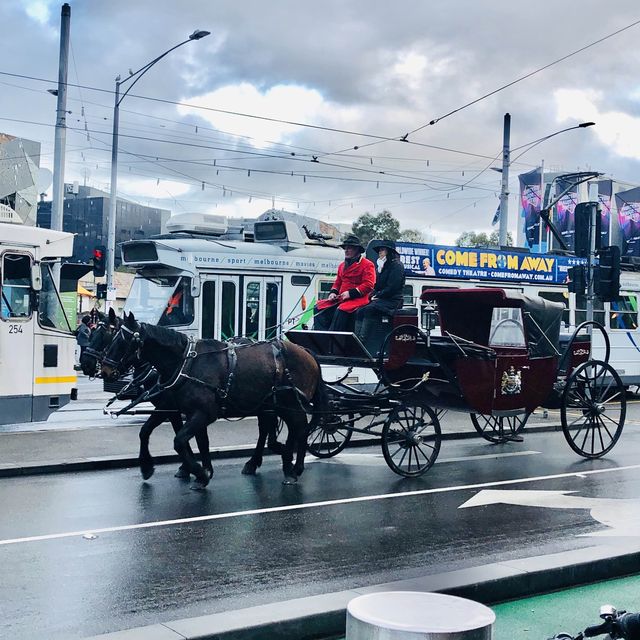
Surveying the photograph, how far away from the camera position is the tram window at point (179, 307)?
1555 centimetres

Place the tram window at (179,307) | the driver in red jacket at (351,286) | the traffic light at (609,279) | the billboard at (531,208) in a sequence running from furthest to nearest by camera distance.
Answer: the billboard at (531,208)
the tram window at (179,307)
the traffic light at (609,279)
the driver in red jacket at (351,286)

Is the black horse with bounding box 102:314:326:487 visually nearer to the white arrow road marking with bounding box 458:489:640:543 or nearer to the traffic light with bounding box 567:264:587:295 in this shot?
the white arrow road marking with bounding box 458:489:640:543

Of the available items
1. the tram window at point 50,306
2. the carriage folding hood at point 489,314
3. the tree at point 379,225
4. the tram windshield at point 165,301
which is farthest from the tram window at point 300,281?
the tree at point 379,225

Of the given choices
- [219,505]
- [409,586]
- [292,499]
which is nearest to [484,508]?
[292,499]

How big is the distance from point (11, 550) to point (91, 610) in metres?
1.64

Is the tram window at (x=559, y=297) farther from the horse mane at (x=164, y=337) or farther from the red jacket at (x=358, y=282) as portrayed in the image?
the horse mane at (x=164, y=337)

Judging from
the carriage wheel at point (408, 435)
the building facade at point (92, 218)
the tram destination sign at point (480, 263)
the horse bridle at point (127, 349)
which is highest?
the building facade at point (92, 218)

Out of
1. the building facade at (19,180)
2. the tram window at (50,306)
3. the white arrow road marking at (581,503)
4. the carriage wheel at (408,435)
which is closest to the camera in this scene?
the white arrow road marking at (581,503)

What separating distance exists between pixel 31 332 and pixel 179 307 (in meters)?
3.37

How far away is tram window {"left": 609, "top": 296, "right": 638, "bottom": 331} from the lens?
20.7m

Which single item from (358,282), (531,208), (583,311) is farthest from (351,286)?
(531,208)

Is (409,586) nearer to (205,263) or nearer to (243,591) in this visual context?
(243,591)

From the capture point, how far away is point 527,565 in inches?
234

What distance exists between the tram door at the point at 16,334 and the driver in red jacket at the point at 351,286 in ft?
14.6
